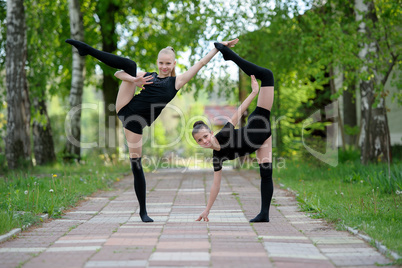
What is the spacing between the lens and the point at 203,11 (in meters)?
17.7

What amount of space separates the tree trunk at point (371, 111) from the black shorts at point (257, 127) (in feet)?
26.9

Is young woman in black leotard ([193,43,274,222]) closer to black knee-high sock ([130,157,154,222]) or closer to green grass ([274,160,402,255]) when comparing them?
black knee-high sock ([130,157,154,222])

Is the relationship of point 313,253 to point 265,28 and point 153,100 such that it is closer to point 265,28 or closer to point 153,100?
point 153,100

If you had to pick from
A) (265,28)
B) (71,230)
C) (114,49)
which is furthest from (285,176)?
(114,49)

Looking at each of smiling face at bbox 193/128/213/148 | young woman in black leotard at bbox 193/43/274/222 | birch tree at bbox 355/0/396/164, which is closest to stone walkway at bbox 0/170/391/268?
young woman in black leotard at bbox 193/43/274/222

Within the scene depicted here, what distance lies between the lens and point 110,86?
21562 mm

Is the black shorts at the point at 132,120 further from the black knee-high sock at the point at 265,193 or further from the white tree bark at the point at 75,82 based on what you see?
the white tree bark at the point at 75,82

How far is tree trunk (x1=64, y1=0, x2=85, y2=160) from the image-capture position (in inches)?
718

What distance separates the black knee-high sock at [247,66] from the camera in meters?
6.31

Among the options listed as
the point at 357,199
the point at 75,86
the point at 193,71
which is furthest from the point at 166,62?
the point at 75,86

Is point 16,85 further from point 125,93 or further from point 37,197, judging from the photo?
point 125,93

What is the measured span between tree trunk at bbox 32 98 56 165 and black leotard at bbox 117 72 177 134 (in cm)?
1204

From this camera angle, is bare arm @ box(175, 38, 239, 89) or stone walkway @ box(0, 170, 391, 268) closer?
stone walkway @ box(0, 170, 391, 268)

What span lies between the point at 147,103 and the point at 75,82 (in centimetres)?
1243
